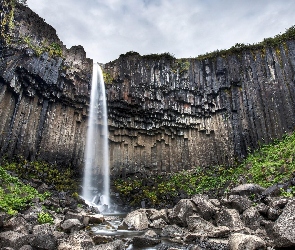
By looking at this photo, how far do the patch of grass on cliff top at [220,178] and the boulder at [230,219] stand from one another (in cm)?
544

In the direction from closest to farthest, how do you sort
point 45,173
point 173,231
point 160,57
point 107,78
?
1. point 173,231
2. point 45,173
3. point 107,78
4. point 160,57

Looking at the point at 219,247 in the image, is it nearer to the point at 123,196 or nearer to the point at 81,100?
the point at 123,196

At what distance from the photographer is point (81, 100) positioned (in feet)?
70.4

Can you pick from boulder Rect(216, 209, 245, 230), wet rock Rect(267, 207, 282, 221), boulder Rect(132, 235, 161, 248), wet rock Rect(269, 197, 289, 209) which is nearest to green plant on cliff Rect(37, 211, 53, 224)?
boulder Rect(132, 235, 161, 248)

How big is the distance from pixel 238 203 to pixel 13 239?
331 inches

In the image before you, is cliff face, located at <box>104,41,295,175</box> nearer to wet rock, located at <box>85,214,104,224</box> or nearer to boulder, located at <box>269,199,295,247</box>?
wet rock, located at <box>85,214,104,224</box>

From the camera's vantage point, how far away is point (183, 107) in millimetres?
23609

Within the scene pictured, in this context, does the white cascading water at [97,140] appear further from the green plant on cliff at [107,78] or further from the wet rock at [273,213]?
the wet rock at [273,213]

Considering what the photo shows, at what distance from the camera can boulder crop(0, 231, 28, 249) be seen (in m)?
6.79

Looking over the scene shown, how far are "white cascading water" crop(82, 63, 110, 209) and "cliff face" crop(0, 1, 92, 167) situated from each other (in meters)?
0.60

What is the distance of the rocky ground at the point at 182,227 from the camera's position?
274 inches

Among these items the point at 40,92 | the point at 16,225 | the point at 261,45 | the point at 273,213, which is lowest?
the point at 16,225

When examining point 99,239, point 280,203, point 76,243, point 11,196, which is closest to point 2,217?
point 11,196

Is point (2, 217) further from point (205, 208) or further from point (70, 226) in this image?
point (205, 208)
